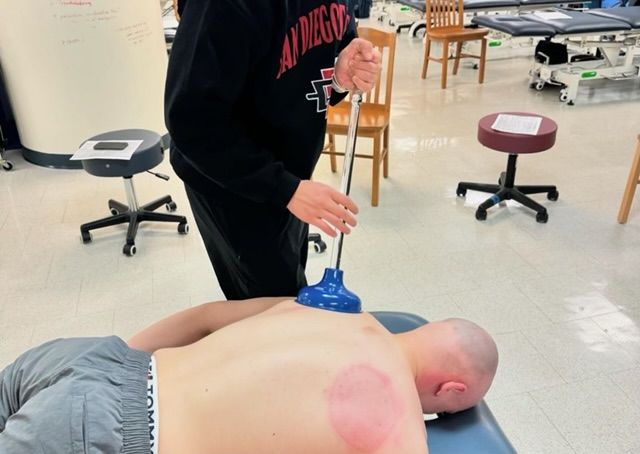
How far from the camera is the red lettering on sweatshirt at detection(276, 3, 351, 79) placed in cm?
106

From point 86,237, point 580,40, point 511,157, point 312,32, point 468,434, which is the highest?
point 312,32

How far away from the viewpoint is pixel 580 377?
1814 millimetres

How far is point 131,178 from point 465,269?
1677 mm

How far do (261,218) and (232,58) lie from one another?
0.39 meters

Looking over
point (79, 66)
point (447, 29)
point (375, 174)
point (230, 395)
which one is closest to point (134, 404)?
A: point (230, 395)

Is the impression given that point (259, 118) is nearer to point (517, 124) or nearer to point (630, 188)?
point (517, 124)

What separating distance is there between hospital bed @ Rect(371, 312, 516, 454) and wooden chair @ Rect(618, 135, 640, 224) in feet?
6.58

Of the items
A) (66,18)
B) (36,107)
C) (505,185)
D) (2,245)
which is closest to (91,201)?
(2,245)

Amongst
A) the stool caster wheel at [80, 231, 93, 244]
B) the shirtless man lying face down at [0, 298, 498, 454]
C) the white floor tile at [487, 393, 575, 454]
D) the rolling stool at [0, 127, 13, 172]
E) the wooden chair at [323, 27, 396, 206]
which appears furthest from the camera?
the rolling stool at [0, 127, 13, 172]

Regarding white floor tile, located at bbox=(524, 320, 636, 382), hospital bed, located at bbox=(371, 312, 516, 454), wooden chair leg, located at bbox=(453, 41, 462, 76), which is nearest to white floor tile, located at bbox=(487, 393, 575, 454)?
white floor tile, located at bbox=(524, 320, 636, 382)

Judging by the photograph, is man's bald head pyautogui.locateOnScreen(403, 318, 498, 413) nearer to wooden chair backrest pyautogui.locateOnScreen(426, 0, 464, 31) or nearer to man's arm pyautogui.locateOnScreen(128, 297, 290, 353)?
man's arm pyautogui.locateOnScreen(128, 297, 290, 353)

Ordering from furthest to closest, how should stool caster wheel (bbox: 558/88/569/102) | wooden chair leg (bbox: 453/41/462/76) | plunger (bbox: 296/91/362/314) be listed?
wooden chair leg (bbox: 453/41/462/76) < stool caster wheel (bbox: 558/88/569/102) < plunger (bbox: 296/91/362/314)

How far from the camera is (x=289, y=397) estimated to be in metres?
0.93

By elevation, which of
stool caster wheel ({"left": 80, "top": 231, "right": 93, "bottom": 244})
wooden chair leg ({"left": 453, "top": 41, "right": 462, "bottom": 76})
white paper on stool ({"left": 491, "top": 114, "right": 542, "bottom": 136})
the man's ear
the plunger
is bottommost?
stool caster wheel ({"left": 80, "top": 231, "right": 93, "bottom": 244})
